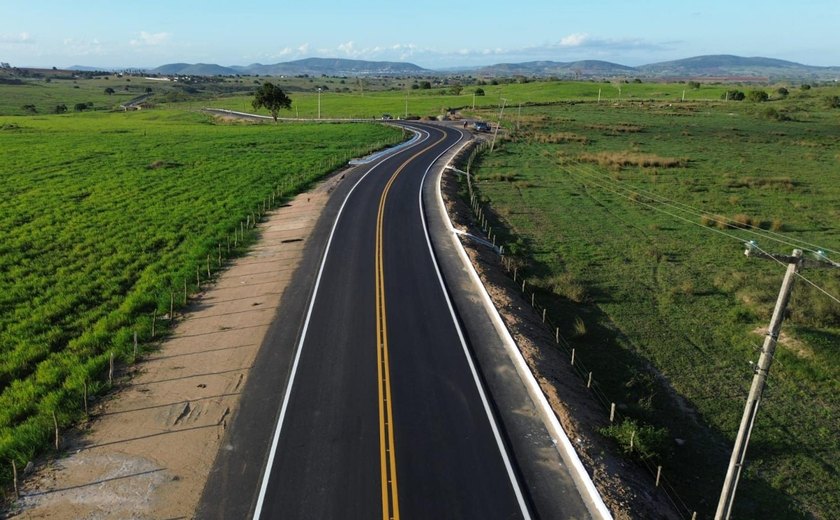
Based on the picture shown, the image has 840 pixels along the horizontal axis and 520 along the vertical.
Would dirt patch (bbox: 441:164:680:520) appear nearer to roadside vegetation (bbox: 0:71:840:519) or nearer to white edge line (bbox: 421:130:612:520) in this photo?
white edge line (bbox: 421:130:612:520)

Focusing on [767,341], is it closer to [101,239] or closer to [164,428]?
[164,428]

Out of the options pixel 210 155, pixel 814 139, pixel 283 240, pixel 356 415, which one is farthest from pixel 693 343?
pixel 814 139

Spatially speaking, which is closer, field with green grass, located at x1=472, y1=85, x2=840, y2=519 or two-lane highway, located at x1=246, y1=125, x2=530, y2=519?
two-lane highway, located at x1=246, y1=125, x2=530, y2=519

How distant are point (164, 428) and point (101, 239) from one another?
75.6ft

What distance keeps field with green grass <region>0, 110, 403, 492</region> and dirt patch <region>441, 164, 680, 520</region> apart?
14.5 m

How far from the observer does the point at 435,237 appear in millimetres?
37375

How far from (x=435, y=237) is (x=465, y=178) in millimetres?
24601

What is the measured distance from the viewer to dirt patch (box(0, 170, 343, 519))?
1421 centimetres

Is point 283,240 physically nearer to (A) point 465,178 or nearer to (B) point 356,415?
(B) point 356,415

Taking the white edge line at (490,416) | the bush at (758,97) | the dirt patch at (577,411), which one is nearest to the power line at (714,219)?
the dirt patch at (577,411)

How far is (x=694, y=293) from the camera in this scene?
1197 inches

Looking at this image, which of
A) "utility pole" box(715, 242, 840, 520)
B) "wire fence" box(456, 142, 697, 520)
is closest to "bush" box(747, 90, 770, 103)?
"wire fence" box(456, 142, 697, 520)

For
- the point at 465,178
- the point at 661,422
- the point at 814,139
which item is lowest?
the point at 661,422

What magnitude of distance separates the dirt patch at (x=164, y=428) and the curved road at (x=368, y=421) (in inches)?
28.2
